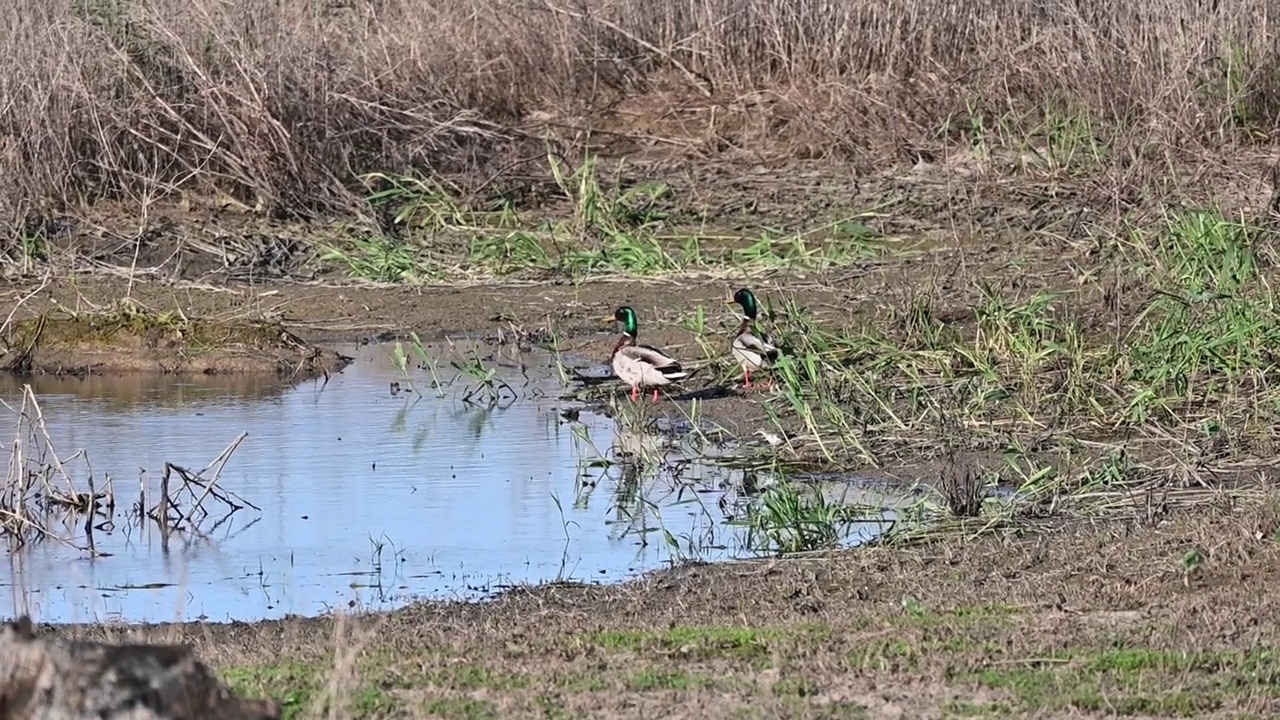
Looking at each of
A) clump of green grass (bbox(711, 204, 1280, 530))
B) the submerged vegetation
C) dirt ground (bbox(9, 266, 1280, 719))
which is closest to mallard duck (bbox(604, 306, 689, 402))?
the submerged vegetation

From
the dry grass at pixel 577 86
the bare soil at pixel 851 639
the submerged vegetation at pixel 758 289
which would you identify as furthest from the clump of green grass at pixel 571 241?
the bare soil at pixel 851 639

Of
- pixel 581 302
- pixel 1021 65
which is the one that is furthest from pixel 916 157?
pixel 581 302

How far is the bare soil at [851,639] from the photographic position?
17.1 ft

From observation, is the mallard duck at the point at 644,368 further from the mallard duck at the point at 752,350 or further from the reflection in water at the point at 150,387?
the reflection in water at the point at 150,387

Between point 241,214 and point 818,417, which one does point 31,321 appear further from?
point 818,417

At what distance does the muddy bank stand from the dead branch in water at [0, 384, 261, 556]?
3.52 m

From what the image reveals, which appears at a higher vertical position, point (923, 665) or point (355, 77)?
point (355, 77)

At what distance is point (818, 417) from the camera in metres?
10.6

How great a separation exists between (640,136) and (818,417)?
26.0ft

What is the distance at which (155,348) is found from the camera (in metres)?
13.2

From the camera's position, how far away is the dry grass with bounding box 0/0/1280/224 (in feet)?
50.6

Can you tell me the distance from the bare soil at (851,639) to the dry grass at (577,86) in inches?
300

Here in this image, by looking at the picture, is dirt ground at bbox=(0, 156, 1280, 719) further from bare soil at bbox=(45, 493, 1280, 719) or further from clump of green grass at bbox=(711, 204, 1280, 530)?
clump of green grass at bbox=(711, 204, 1280, 530)

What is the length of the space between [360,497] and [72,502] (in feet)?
4.27
